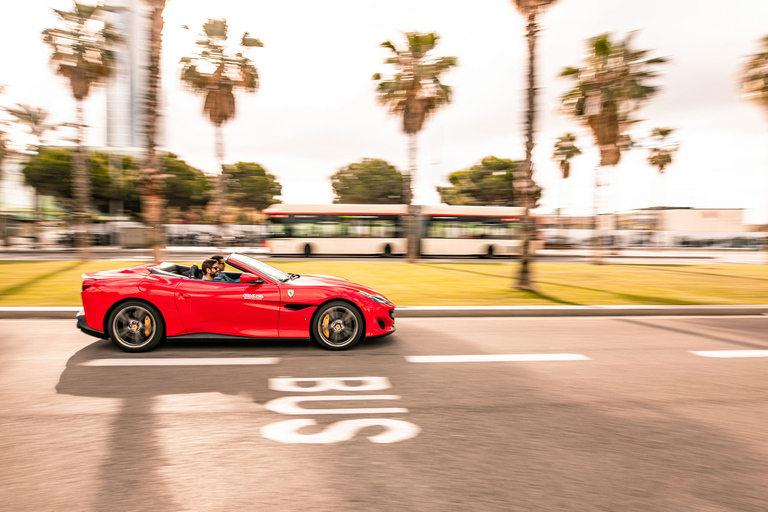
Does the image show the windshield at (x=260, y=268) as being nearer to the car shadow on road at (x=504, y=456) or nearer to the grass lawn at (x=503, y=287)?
the car shadow on road at (x=504, y=456)

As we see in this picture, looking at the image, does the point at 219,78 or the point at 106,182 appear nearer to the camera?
the point at 219,78

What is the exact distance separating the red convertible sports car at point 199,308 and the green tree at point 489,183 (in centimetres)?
6367

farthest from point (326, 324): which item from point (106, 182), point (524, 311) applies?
point (106, 182)

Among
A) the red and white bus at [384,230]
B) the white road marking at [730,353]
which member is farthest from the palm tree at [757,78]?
the white road marking at [730,353]

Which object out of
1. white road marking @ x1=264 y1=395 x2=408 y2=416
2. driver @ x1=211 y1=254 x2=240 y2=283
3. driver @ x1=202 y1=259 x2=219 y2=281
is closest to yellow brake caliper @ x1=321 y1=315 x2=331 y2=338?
driver @ x1=211 y1=254 x2=240 y2=283

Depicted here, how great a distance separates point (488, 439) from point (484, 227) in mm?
24557

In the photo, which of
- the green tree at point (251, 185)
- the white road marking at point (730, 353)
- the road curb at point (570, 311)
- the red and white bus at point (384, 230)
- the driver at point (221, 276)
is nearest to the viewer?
the driver at point (221, 276)

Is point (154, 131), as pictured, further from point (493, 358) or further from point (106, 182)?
point (106, 182)

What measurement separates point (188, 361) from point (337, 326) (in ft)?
5.86

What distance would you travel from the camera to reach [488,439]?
11.4 feet

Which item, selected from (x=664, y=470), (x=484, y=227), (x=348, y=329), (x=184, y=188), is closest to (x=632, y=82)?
(x=484, y=227)

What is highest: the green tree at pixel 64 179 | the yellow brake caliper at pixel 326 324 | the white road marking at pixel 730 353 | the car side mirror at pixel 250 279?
the green tree at pixel 64 179

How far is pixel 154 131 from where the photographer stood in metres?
11.9

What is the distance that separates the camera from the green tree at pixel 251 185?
66938 mm
